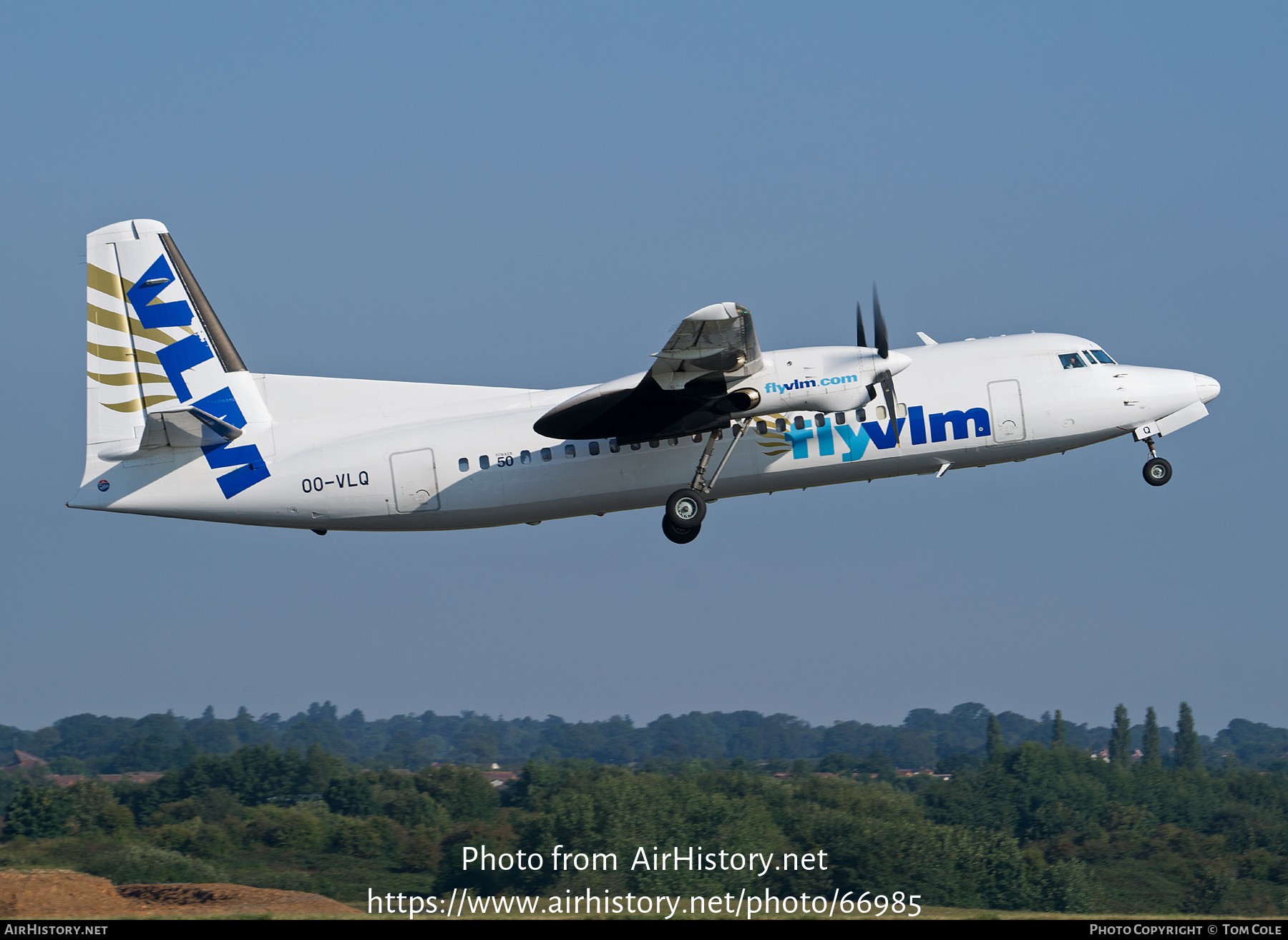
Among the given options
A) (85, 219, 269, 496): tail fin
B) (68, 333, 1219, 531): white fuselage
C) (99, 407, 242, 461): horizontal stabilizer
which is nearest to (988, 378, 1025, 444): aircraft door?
(68, 333, 1219, 531): white fuselage

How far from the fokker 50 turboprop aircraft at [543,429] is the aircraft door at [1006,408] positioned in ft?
0.10

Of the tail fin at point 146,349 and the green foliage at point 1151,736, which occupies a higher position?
the tail fin at point 146,349

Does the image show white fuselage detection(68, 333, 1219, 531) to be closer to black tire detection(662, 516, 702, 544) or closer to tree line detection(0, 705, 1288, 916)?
black tire detection(662, 516, 702, 544)

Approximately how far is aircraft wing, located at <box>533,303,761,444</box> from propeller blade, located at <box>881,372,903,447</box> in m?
2.45

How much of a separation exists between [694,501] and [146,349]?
9.05 meters

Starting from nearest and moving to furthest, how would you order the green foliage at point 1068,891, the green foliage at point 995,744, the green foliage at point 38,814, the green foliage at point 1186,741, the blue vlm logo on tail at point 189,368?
the blue vlm logo on tail at point 189,368
the green foliage at point 1068,891
the green foliage at point 38,814
the green foliage at point 995,744
the green foliage at point 1186,741

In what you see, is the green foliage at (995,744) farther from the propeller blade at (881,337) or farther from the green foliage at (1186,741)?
the propeller blade at (881,337)

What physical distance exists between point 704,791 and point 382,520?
40424 mm

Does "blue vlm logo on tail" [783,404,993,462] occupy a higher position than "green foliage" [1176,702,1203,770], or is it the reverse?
"blue vlm logo on tail" [783,404,993,462]

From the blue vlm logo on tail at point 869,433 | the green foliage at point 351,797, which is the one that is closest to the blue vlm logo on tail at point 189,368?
the blue vlm logo on tail at point 869,433

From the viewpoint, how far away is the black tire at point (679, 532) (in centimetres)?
1991

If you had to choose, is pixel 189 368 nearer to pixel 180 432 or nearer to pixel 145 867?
pixel 180 432

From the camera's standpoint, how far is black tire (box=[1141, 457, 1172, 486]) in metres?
21.4

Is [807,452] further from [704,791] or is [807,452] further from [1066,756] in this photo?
[1066,756]
